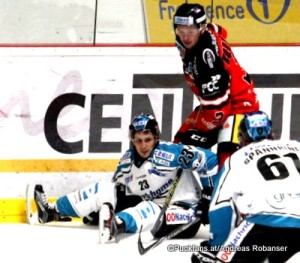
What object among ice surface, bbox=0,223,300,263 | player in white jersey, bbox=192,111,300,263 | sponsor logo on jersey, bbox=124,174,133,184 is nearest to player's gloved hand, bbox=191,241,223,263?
player in white jersey, bbox=192,111,300,263

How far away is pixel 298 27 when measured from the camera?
298 inches

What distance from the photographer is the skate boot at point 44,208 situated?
22.9ft

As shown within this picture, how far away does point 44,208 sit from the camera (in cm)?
696

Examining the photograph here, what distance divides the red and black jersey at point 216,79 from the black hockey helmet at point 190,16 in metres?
0.09

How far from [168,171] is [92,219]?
66 cm

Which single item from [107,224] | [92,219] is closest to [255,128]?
[107,224]

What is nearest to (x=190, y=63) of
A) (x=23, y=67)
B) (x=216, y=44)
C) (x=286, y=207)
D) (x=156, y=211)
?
(x=216, y=44)

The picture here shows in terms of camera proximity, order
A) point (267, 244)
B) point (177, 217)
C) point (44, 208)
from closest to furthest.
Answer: point (267, 244) < point (177, 217) < point (44, 208)

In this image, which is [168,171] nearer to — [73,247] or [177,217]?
[177,217]

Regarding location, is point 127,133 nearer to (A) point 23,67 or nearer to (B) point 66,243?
(A) point 23,67

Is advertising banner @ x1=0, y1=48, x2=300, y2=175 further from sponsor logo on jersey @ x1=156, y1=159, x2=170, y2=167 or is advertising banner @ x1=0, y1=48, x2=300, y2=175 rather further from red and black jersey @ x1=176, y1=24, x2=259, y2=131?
sponsor logo on jersey @ x1=156, y1=159, x2=170, y2=167

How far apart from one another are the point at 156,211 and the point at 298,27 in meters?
1.79

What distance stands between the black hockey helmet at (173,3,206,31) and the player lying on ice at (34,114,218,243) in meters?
0.58

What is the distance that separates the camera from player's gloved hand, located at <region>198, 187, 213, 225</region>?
21.4 feet
